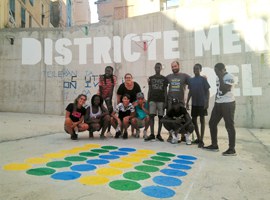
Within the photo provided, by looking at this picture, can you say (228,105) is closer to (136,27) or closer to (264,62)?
(264,62)

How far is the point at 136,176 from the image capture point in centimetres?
286

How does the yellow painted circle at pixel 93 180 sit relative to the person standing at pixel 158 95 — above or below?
below

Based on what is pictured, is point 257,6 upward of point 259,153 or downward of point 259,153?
upward

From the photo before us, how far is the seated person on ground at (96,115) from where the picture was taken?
525 centimetres

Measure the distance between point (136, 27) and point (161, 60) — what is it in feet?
5.82

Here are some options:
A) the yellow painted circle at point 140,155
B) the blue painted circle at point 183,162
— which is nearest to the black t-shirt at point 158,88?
the yellow painted circle at point 140,155

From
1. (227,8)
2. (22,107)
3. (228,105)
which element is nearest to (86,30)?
(22,107)

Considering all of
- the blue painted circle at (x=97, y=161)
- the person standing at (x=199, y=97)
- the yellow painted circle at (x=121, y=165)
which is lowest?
the yellow painted circle at (x=121, y=165)

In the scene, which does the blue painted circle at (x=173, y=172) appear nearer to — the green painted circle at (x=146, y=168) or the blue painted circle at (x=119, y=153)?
the green painted circle at (x=146, y=168)

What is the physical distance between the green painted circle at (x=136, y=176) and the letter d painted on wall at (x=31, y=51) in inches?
367

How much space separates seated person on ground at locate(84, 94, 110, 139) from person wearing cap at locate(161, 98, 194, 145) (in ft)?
4.04

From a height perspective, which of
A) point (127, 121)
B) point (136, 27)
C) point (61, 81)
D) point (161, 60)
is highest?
point (136, 27)

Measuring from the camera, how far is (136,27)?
33.3 feet

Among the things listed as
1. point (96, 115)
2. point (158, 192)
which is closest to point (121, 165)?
point (158, 192)
